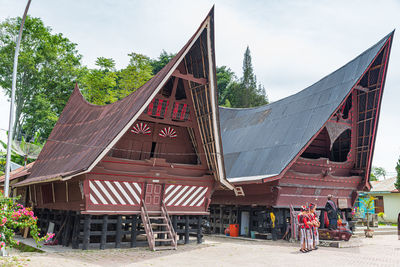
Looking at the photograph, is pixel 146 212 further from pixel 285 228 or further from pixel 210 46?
pixel 285 228

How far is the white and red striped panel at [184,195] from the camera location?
16.7 meters

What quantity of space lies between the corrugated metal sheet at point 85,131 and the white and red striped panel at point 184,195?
3.88 m

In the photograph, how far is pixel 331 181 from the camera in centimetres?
2250

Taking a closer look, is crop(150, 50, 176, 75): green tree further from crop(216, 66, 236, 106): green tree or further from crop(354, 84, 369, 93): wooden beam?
crop(354, 84, 369, 93): wooden beam

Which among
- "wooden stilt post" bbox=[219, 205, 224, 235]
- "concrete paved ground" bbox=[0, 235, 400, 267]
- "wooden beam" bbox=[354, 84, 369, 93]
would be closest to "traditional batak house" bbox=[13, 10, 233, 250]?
"concrete paved ground" bbox=[0, 235, 400, 267]

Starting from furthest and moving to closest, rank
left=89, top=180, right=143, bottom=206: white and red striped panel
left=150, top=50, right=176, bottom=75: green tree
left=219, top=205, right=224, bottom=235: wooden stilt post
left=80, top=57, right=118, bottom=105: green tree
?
left=150, top=50, right=176, bottom=75: green tree → left=80, top=57, right=118, bottom=105: green tree → left=219, top=205, right=224, bottom=235: wooden stilt post → left=89, top=180, right=143, bottom=206: white and red striped panel

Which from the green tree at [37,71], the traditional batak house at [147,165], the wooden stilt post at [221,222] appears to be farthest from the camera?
the green tree at [37,71]

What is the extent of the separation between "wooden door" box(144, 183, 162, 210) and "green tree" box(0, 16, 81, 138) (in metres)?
25.4

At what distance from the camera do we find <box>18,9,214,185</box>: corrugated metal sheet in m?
14.2

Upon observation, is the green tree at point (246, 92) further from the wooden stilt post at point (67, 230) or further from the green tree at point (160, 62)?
the wooden stilt post at point (67, 230)

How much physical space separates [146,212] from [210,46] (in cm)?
734

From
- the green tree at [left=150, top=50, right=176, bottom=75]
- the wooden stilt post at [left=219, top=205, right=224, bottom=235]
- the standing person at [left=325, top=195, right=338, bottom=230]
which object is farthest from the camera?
the green tree at [left=150, top=50, right=176, bottom=75]

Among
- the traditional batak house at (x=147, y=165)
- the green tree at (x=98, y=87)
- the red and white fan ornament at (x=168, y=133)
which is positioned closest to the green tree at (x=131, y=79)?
the green tree at (x=98, y=87)

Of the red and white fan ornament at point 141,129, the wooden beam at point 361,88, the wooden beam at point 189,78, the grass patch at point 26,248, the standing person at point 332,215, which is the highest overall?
the wooden beam at point 361,88
